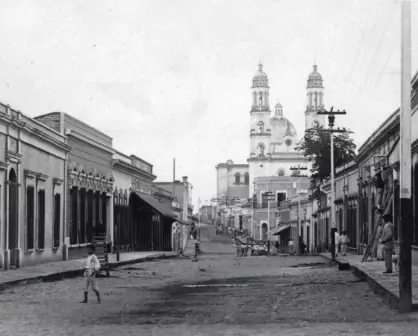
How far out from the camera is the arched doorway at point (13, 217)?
1222 inches

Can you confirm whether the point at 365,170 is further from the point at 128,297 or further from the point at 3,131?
the point at 128,297

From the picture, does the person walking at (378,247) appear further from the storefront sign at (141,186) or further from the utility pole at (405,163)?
the storefront sign at (141,186)

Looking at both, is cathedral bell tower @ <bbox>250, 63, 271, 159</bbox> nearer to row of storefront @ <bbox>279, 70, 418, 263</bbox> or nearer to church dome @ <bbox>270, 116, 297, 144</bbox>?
church dome @ <bbox>270, 116, 297, 144</bbox>

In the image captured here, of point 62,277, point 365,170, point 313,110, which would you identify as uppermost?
point 313,110

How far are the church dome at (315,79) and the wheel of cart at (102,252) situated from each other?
13526 centimetres

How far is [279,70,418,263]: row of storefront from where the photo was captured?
28812 millimetres

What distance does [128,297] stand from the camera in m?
19.5

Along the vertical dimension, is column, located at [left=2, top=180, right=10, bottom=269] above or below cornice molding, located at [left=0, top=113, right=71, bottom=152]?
below

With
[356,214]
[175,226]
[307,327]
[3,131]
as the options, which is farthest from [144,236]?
[307,327]

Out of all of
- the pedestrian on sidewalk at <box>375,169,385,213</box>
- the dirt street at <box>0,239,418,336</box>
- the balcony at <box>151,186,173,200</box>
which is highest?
the balcony at <box>151,186,173,200</box>

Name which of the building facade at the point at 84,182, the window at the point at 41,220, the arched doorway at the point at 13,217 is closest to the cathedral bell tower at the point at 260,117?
the building facade at the point at 84,182

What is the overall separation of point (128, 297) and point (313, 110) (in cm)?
14999

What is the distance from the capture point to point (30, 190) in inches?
1337

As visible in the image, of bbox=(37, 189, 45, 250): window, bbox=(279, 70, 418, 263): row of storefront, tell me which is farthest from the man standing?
bbox=(37, 189, 45, 250): window
